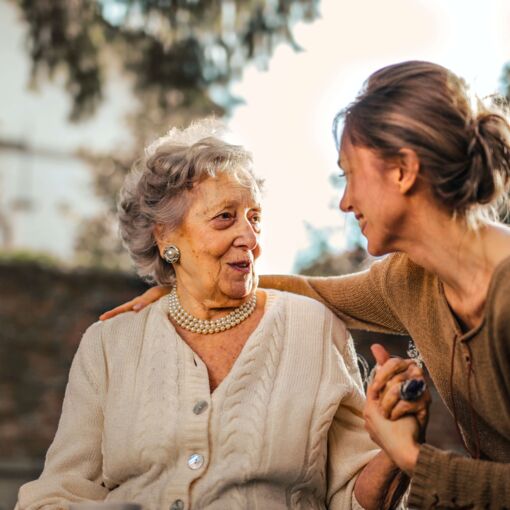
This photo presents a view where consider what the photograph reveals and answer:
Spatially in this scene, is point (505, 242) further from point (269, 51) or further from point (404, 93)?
point (269, 51)

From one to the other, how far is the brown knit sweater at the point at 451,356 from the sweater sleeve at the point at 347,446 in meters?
0.23

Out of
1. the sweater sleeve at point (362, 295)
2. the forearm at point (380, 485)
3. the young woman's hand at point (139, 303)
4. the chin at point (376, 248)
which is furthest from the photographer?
the young woman's hand at point (139, 303)

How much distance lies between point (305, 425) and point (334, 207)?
215cm

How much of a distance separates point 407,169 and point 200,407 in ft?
3.31

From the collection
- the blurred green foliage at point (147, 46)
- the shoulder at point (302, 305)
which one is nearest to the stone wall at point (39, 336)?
the blurred green foliage at point (147, 46)

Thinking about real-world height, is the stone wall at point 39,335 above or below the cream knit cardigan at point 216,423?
below

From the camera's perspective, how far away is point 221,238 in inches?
130

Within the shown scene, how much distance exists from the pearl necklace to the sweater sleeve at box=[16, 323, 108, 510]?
0.29 metres

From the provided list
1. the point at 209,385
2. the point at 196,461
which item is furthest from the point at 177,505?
the point at 209,385

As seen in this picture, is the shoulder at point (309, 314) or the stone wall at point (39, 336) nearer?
the shoulder at point (309, 314)

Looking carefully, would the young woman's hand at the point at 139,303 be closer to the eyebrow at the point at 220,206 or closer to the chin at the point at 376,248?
the eyebrow at the point at 220,206

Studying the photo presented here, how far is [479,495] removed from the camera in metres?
2.55

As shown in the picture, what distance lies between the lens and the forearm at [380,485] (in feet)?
9.83

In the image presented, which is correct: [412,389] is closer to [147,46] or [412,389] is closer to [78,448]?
[78,448]
